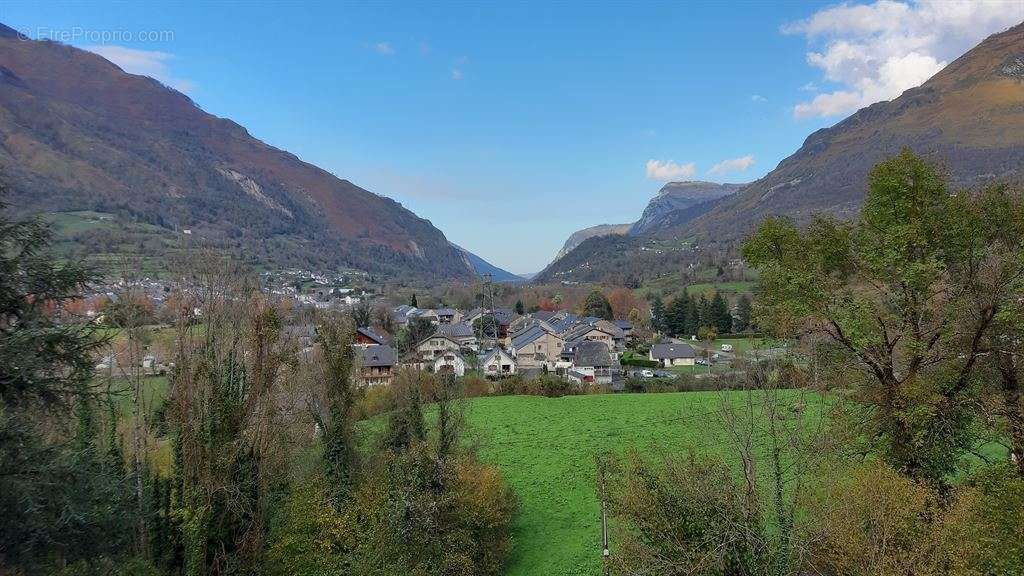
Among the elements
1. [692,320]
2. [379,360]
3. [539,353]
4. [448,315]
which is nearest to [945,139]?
[692,320]

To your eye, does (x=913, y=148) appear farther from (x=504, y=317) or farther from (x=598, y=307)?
(x=504, y=317)

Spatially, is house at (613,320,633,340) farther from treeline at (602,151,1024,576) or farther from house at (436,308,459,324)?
treeline at (602,151,1024,576)

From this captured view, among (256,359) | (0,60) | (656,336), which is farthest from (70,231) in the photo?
(0,60)

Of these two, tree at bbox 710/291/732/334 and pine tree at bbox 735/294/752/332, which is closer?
tree at bbox 710/291/732/334

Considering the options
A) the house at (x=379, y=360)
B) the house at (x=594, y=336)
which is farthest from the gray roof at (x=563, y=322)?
the house at (x=379, y=360)

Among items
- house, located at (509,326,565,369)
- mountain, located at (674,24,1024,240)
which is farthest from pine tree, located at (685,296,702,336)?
mountain, located at (674,24,1024,240)

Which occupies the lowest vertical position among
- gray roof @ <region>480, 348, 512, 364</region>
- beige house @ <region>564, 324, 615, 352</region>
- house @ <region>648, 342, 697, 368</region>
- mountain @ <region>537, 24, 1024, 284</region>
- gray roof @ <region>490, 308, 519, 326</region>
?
house @ <region>648, 342, 697, 368</region>

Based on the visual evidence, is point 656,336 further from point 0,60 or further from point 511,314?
point 0,60

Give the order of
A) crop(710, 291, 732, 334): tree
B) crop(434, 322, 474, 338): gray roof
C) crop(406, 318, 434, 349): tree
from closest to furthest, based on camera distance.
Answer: crop(406, 318, 434, 349): tree → crop(710, 291, 732, 334): tree → crop(434, 322, 474, 338): gray roof
